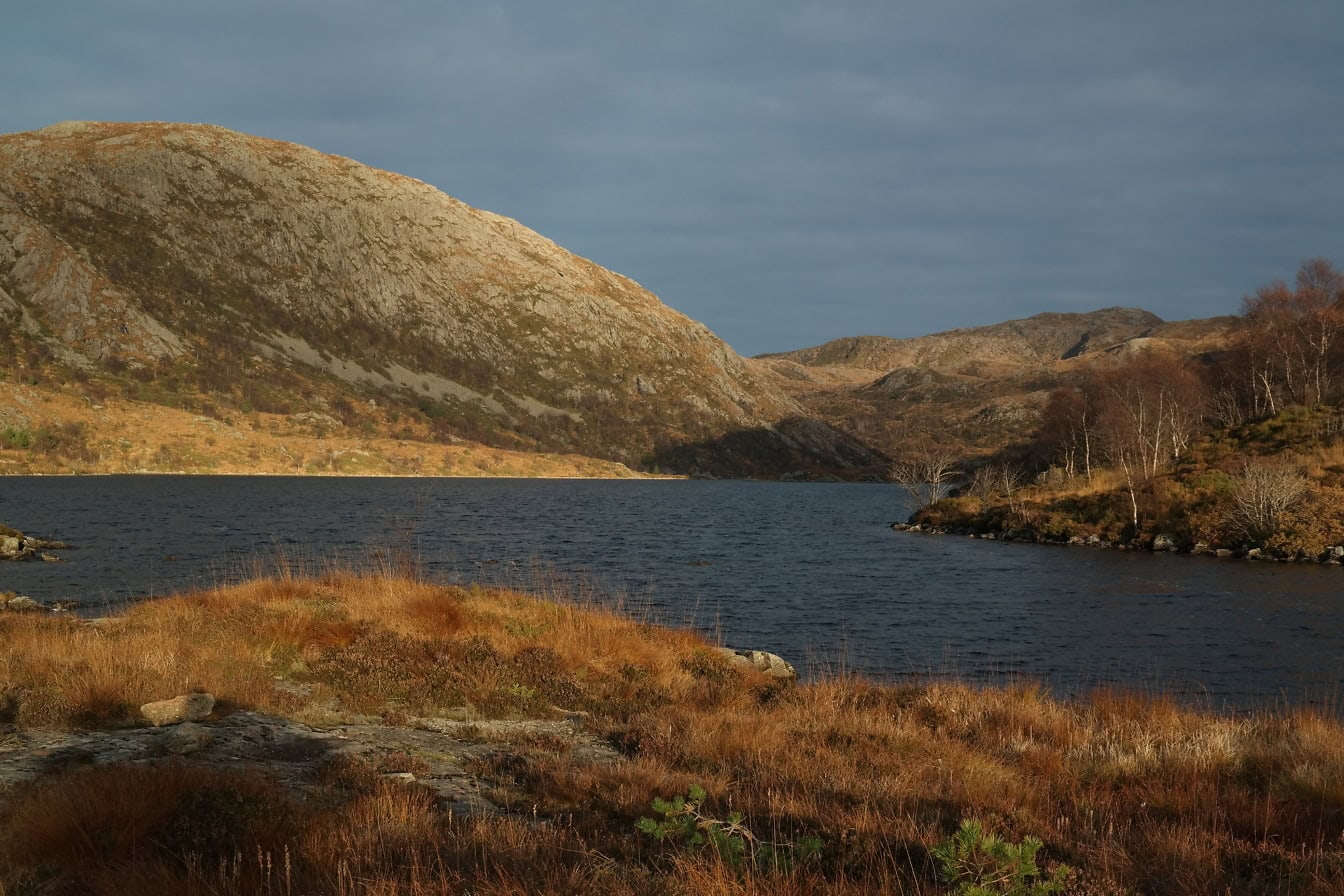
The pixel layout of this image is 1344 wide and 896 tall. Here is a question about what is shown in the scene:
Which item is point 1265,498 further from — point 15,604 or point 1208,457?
point 15,604

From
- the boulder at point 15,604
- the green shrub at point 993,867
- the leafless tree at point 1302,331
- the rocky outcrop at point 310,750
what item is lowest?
the boulder at point 15,604

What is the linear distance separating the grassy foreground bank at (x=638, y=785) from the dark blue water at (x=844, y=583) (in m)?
8.01

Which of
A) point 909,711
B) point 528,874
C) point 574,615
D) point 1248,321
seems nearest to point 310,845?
point 528,874

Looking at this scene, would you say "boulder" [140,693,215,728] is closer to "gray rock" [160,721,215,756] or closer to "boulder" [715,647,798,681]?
"gray rock" [160,721,215,756]

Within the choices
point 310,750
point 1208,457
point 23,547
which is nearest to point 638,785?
point 310,750

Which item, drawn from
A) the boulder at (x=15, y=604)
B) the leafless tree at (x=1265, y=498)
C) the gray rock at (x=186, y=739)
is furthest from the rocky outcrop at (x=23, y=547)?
the leafless tree at (x=1265, y=498)

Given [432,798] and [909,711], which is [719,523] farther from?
[432,798]

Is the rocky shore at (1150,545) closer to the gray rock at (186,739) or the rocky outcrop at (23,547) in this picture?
the gray rock at (186,739)

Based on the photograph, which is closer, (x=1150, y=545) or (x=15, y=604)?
(x=15, y=604)

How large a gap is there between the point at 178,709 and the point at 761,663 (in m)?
12.5

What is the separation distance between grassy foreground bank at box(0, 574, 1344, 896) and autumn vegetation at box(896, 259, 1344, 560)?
48.3 m

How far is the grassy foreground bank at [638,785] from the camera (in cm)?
533

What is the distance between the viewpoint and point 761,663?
19.2 m

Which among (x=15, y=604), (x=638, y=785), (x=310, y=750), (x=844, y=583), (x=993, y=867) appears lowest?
(x=844, y=583)
